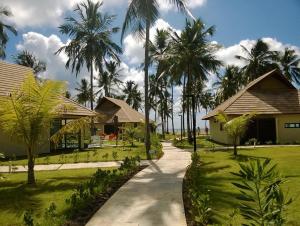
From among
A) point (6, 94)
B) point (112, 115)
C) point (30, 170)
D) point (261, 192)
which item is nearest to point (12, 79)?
point (6, 94)

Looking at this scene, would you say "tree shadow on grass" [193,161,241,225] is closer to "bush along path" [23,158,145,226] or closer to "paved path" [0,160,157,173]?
"bush along path" [23,158,145,226]

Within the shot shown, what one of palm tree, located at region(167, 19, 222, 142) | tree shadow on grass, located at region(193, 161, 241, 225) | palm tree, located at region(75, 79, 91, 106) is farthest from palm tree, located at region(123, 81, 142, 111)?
tree shadow on grass, located at region(193, 161, 241, 225)

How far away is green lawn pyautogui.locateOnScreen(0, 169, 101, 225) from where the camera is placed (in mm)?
8535

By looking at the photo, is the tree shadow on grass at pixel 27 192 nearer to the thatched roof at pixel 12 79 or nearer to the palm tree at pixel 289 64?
the thatched roof at pixel 12 79

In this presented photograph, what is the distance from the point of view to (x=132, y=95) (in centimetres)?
7400

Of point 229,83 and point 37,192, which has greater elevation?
point 229,83

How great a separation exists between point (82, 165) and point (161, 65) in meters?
20.0

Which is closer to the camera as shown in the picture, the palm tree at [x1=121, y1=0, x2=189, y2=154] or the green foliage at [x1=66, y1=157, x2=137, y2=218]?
the green foliage at [x1=66, y1=157, x2=137, y2=218]

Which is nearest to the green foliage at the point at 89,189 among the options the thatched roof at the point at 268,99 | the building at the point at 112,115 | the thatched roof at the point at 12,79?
the thatched roof at the point at 12,79

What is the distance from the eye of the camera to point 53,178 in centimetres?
1334

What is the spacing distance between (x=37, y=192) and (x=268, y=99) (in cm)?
2462

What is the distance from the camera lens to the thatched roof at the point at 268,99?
2989 centimetres

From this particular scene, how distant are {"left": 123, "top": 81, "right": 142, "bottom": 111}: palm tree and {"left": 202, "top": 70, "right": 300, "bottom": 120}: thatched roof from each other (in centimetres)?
4203

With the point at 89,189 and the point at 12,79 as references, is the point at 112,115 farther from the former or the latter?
the point at 89,189
